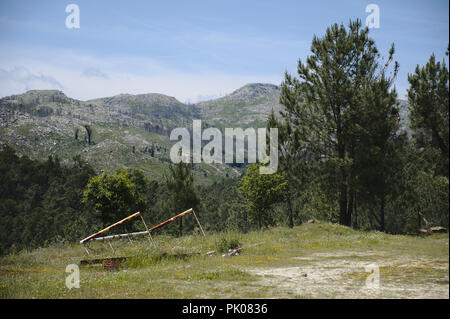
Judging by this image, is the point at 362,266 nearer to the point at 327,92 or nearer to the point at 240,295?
the point at 240,295

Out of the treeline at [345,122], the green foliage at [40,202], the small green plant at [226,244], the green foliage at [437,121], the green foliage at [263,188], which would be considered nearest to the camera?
the green foliage at [437,121]

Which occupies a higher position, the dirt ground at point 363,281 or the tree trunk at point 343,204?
the dirt ground at point 363,281

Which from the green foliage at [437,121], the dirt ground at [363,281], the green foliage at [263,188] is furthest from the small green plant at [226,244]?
the green foliage at [263,188]

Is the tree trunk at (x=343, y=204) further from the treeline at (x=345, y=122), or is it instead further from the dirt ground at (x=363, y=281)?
the dirt ground at (x=363, y=281)

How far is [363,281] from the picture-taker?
738cm

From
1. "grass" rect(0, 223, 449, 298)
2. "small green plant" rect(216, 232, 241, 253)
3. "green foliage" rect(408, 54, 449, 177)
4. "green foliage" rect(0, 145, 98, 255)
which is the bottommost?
"green foliage" rect(0, 145, 98, 255)

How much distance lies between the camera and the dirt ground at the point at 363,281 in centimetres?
576

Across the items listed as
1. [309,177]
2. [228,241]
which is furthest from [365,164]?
[228,241]

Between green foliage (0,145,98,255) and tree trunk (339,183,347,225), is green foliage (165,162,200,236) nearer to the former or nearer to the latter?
tree trunk (339,183,347,225)

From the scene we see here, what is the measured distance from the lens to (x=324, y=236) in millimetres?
20656

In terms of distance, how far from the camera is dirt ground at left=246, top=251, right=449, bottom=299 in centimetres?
576

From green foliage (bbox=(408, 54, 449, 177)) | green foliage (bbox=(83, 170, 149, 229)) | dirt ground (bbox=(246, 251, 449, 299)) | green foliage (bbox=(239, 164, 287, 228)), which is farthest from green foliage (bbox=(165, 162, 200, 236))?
green foliage (bbox=(408, 54, 449, 177))

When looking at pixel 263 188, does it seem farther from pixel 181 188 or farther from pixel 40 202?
pixel 40 202

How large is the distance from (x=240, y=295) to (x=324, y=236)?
603 inches
